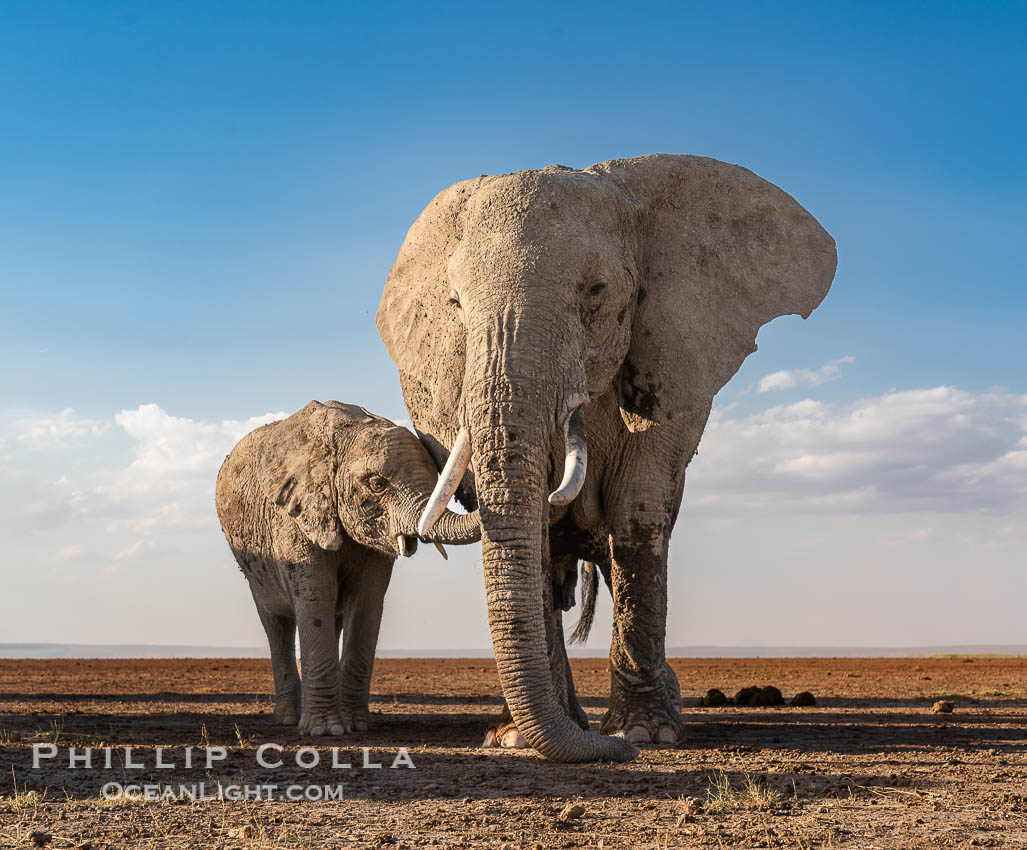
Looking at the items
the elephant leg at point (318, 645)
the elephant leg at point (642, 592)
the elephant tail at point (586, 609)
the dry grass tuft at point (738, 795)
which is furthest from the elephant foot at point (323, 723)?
the elephant tail at point (586, 609)

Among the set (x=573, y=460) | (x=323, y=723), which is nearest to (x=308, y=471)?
(x=323, y=723)

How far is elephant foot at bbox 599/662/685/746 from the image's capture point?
10.3m

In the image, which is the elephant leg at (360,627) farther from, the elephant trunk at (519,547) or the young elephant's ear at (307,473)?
the elephant trunk at (519,547)

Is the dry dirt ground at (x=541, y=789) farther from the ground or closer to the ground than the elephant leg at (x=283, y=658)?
closer to the ground

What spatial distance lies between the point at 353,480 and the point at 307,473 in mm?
745

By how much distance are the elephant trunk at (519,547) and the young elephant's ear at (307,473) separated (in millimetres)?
3072

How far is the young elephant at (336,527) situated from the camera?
10961mm

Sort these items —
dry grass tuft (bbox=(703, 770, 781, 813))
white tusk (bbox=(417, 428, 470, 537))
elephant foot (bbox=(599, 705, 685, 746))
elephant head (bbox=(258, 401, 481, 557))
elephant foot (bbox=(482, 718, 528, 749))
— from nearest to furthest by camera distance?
dry grass tuft (bbox=(703, 770, 781, 813)) → white tusk (bbox=(417, 428, 470, 537)) → elephant foot (bbox=(482, 718, 528, 749)) → elephant foot (bbox=(599, 705, 685, 746)) → elephant head (bbox=(258, 401, 481, 557))

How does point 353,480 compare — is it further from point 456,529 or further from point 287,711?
point 287,711

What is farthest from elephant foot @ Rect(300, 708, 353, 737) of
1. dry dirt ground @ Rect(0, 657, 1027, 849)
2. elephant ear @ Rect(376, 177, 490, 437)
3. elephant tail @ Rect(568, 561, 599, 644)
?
elephant tail @ Rect(568, 561, 599, 644)

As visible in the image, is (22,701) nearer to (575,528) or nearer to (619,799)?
(575,528)

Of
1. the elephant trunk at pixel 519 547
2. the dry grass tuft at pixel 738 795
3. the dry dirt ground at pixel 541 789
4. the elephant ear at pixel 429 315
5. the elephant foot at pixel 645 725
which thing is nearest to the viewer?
the dry dirt ground at pixel 541 789

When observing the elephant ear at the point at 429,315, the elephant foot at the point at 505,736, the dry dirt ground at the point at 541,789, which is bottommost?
the dry dirt ground at the point at 541,789

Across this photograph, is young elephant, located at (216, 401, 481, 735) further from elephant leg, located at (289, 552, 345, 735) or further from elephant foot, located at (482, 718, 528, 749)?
elephant foot, located at (482, 718, 528, 749)
